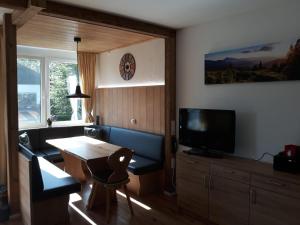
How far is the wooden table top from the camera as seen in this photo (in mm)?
3305

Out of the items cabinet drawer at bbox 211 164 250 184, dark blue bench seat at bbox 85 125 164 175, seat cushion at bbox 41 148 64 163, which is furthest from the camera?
seat cushion at bbox 41 148 64 163

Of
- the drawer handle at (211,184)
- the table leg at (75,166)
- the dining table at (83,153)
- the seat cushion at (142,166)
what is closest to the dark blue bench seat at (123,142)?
the seat cushion at (142,166)

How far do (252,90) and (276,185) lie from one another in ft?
3.77

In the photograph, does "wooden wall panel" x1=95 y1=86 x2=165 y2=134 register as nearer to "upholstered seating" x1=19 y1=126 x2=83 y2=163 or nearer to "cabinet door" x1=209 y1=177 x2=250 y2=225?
"upholstered seating" x1=19 y1=126 x2=83 y2=163

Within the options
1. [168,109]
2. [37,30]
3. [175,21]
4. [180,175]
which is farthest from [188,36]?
[37,30]

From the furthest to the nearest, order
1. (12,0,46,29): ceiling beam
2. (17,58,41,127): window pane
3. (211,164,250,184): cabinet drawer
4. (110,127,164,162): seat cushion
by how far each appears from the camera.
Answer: (17,58,41,127): window pane → (110,127,164,162): seat cushion → (211,164,250,184): cabinet drawer → (12,0,46,29): ceiling beam

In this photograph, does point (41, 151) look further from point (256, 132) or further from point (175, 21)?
point (256, 132)

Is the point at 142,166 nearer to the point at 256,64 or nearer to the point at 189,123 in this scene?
the point at 189,123

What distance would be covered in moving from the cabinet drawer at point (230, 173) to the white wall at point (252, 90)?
467 mm

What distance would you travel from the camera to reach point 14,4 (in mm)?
2670

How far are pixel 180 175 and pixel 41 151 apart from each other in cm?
276

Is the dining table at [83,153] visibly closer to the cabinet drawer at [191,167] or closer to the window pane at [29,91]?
the cabinet drawer at [191,167]

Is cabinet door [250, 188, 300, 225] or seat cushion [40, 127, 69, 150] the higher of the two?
seat cushion [40, 127, 69, 150]

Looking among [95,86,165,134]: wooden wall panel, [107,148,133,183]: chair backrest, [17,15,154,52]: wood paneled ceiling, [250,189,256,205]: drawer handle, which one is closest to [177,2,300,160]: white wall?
[250,189,256,205]: drawer handle
